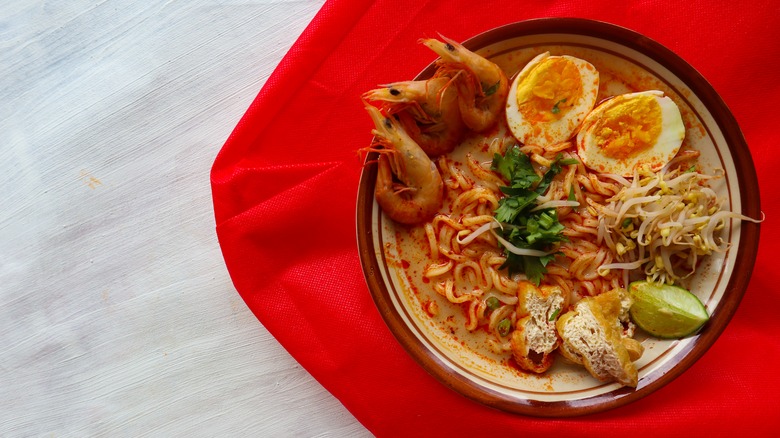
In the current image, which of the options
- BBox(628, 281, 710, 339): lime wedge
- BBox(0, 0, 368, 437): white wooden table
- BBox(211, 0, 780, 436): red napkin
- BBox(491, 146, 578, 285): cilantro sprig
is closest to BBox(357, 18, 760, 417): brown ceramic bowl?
BBox(628, 281, 710, 339): lime wedge

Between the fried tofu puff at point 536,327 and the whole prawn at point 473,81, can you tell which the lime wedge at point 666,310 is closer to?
the fried tofu puff at point 536,327

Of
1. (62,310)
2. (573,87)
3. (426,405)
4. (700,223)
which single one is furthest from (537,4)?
(62,310)

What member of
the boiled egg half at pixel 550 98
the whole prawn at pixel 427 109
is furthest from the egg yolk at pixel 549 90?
the whole prawn at pixel 427 109

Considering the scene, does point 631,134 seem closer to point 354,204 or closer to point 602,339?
point 602,339

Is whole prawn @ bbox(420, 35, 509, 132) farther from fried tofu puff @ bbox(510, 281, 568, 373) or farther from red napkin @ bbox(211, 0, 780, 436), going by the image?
fried tofu puff @ bbox(510, 281, 568, 373)

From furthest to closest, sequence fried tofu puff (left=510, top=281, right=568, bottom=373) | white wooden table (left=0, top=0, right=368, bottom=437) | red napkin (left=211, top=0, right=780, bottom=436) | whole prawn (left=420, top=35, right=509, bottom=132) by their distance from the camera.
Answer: white wooden table (left=0, top=0, right=368, bottom=437), red napkin (left=211, top=0, right=780, bottom=436), fried tofu puff (left=510, top=281, right=568, bottom=373), whole prawn (left=420, top=35, right=509, bottom=132)

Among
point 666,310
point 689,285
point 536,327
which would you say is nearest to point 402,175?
point 536,327

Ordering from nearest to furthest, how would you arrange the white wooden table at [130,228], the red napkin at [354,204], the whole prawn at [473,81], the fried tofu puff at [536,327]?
1. the whole prawn at [473,81]
2. the fried tofu puff at [536,327]
3. the red napkin at [354,204]
4. the white wooden table at [130,228]
